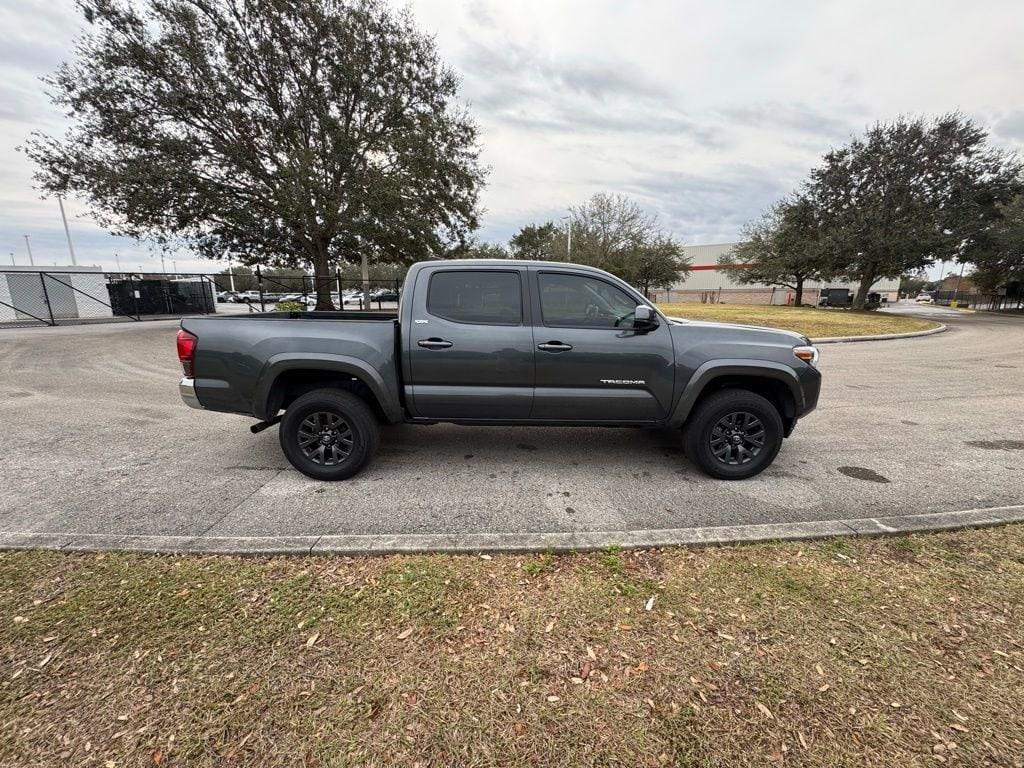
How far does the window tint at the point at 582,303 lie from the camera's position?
12.8 ft

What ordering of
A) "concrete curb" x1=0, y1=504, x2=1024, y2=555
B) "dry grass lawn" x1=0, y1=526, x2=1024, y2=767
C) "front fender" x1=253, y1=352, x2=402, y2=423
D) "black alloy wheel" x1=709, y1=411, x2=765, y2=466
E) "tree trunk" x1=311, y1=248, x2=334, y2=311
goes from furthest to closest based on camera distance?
1. "tree trunk" x1=311, y1=248, x2=334, y2=311
2. "black alloy wheel" x1=709, y1=411, x2=765, y2=466
3. "front fender" x1=253, y1=352, x2=402, y2=423
4. "concrete curb" x1=0, y1=504, x2=1024, y2=555
5. "dry grass lawn" x1=0, y1=526, x2=1024, y2=767

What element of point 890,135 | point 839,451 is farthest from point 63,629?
point 890,135

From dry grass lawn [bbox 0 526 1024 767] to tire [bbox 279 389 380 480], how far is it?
1217 millimetres

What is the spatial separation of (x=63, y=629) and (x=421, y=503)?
2.00 m

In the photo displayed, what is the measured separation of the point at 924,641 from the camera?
2135mm

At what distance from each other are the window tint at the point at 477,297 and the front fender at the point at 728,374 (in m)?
1.58

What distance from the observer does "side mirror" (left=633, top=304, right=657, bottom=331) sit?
374 centimetres

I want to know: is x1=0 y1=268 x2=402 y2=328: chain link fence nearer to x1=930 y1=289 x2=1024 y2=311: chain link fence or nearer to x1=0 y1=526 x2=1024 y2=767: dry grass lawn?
x1=0 y1=526 x2=1024 y2=767: dry grass lawn

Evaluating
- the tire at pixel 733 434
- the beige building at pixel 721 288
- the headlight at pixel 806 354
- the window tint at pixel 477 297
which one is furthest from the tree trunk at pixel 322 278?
the beige building at pixel 721 288

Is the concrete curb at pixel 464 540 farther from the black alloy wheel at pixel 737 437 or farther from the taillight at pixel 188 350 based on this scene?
the taillight at pixel 188 350

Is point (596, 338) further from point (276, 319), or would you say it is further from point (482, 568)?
point (276, 319)

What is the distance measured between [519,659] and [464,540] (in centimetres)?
95

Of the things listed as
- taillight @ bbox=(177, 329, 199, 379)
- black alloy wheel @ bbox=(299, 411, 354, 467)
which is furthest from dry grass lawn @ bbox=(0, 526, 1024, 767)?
taillight @ bbox=(177, 329, 199, 379)

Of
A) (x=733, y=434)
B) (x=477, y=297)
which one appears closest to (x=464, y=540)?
(x=477, y=297)
